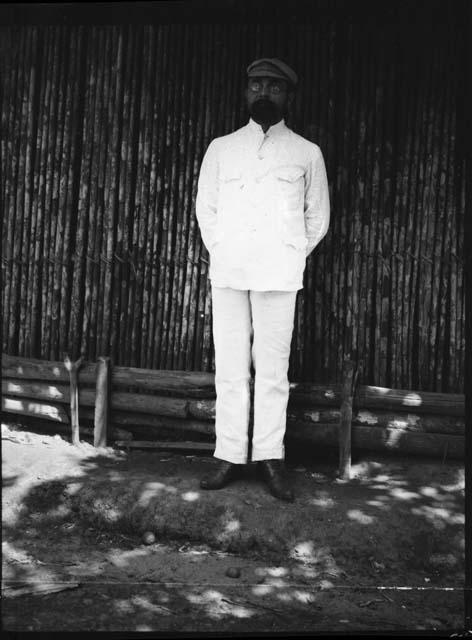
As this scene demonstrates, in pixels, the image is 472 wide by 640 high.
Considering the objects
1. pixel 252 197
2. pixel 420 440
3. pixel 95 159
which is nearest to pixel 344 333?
pixel 420 440

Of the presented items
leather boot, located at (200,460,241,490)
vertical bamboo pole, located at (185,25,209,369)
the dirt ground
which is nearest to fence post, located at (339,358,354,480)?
the dirt ground

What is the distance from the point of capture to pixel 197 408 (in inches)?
230

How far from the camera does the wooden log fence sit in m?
5.46

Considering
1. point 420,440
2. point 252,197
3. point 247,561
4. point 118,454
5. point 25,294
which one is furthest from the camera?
point 25,294

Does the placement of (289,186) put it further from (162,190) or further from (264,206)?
(162,190)

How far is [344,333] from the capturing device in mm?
5695

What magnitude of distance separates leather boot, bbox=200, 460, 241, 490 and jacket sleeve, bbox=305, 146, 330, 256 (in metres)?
1.47

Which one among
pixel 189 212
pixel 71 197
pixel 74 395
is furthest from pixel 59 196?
pixel 74 395

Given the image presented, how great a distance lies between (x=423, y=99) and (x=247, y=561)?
340cm

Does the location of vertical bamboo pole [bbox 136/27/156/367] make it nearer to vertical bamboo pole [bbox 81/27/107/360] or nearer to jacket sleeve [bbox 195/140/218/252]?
vertical bamboo pole [bbox 81/27/107/360]

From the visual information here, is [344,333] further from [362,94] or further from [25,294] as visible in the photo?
[25,294]

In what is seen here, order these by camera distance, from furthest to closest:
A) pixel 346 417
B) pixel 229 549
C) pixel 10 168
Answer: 1. pixel 10 168
2. pixel 346 417
3. pixel 229 549

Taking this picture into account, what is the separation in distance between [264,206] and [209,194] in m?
0.45

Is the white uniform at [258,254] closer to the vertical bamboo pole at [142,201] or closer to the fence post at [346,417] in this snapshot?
the fence post at [346,417]
